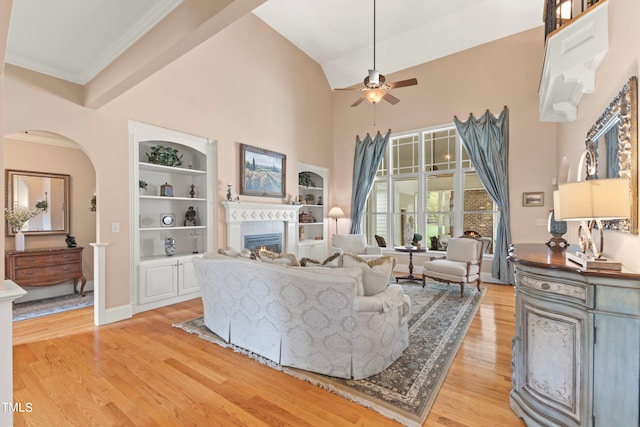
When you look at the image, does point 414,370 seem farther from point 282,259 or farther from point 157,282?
point 157,282

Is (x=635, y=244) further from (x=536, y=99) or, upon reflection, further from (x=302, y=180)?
(x=302, y=180)

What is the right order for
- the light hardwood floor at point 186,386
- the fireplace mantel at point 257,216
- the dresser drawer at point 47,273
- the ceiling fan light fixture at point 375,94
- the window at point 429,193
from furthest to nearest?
1. the window at point 429,193
2. the fireplace mantel at point 257,216
3. the dresser drawer at point 47,273
4. the ceiling fan light fixture at point 375,94
5. the light hardwood floor at point 186,386

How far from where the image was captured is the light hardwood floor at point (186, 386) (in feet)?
6.43

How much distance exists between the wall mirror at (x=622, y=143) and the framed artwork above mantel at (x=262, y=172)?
4889 mm

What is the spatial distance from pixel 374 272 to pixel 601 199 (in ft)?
4.93

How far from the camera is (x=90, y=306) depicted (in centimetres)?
438

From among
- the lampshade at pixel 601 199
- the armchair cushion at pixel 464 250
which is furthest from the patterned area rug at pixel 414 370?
the lampshade at pixel 601 199

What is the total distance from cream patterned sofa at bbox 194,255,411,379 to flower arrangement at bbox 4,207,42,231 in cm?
395

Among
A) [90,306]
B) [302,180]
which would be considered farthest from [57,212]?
[302,180]

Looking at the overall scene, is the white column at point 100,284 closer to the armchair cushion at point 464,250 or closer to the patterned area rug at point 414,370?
the patterned area rug at point 414,370

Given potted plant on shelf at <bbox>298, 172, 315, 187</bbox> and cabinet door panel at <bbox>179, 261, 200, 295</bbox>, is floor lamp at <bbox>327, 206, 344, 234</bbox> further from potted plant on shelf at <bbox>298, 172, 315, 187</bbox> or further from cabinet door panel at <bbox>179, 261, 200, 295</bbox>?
cabinet door panel at <bbox>179, 261, 200, 295</bbox>

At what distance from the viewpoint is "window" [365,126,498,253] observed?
6.18 meters

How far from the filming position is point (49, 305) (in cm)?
435

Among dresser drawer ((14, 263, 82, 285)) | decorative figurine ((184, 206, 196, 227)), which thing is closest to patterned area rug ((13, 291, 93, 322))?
dresser drawer ((14, 263, 82, 285))
